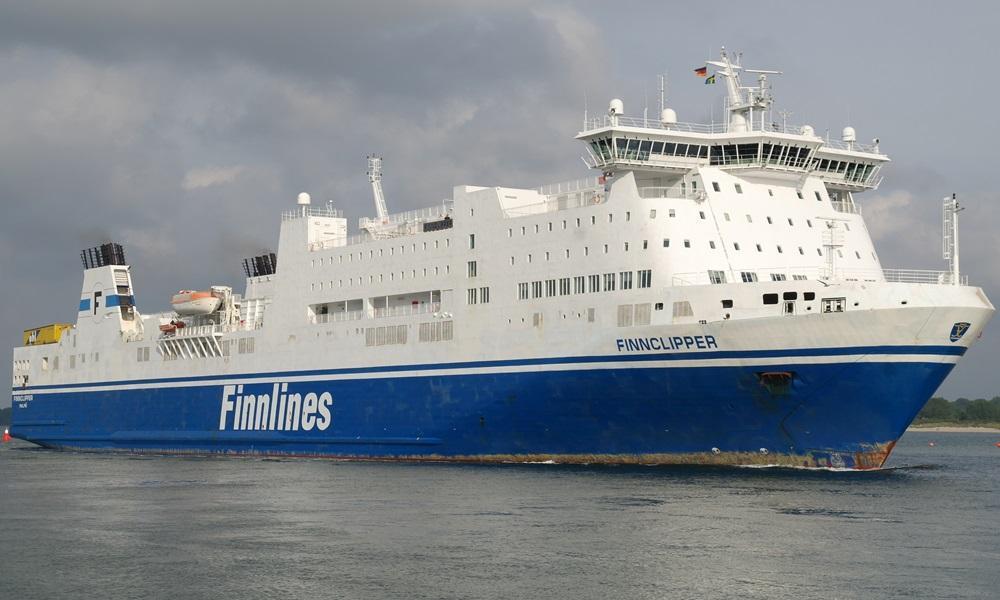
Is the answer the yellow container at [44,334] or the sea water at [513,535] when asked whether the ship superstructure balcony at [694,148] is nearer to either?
the sea water at [513,535]

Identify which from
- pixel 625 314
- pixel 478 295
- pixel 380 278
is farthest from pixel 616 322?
pixel 380 278

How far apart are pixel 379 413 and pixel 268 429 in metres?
7.11

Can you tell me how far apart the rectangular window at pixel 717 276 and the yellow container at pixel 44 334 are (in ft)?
126

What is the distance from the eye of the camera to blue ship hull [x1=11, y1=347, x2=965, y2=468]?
Answer: 109ft

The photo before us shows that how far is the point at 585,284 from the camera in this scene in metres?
38.1

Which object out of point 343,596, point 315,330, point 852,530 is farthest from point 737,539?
point 315,330

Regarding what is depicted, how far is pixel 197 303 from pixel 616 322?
954 inches

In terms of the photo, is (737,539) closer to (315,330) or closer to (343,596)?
(343,596)

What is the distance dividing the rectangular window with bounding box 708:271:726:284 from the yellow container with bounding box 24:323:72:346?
3844cm

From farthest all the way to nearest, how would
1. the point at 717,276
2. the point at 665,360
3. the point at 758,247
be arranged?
the point at 758,247 < the point at 717,276 < the point at 665,360

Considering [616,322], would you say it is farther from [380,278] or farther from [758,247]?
[380,278]

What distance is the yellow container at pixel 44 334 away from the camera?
2443 inches

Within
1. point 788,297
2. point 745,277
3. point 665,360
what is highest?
point 745,277

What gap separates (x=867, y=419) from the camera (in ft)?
109
